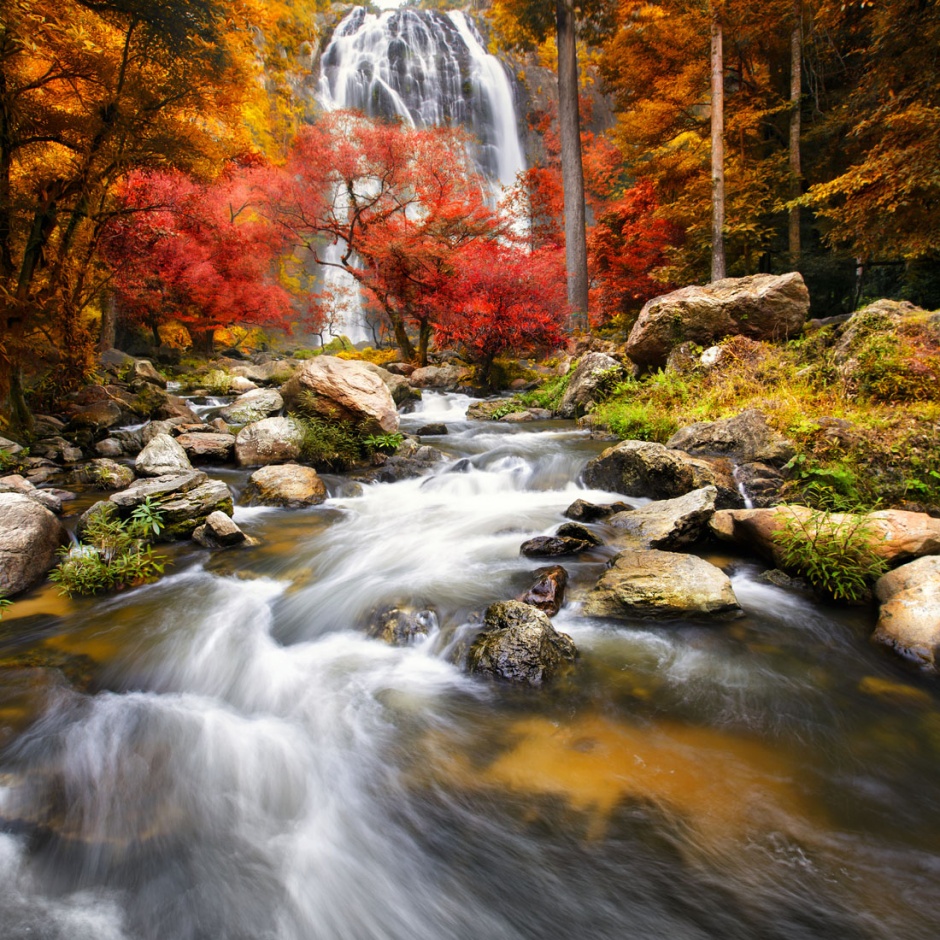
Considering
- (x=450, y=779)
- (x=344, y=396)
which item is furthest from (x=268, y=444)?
(x=450, y=779)

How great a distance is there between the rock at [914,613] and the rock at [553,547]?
2169 millimetres

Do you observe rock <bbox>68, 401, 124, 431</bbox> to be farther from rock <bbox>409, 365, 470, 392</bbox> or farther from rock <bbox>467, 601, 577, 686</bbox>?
rock <bbox>467, 601, 577, 686</bbox>

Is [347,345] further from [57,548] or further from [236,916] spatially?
[236,916]

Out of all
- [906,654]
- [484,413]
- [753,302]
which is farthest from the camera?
[484,413]

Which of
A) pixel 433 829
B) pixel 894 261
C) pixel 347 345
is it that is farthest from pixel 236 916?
pixel 347 345

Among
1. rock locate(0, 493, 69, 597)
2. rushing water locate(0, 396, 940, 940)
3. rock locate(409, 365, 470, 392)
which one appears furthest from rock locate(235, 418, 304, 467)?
rock locate(409, 365, 470, 392)

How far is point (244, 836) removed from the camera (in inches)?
91.3

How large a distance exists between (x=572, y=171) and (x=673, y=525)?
42.6ft

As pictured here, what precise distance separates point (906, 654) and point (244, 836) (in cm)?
388

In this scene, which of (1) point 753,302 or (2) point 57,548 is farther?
(1) point 753,302

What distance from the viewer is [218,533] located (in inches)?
203

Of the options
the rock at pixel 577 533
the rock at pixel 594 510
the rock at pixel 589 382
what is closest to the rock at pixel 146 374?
the rock at pixel 589 382

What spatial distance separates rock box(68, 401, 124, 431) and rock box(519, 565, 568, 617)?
824cm

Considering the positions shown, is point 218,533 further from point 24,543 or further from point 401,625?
point 401,625
